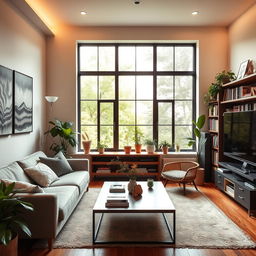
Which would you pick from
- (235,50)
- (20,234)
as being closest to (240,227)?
(20,234)

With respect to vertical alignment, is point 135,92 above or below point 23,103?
above

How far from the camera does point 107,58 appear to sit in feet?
20.4

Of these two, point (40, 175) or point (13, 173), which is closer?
point (13, 173)

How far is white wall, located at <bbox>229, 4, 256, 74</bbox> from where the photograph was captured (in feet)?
15.5

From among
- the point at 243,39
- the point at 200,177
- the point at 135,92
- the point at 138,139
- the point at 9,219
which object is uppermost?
the point at 243,39

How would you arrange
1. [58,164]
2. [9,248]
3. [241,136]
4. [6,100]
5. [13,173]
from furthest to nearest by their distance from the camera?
[58,164], [241,136], [6,100], [13,173], [9,248]

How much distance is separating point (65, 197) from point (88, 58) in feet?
13.1

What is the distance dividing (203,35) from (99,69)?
102 inches

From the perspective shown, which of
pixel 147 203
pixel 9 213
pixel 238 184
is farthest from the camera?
pixel 238 184

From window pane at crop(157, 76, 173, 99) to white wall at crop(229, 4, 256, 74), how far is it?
1439mm

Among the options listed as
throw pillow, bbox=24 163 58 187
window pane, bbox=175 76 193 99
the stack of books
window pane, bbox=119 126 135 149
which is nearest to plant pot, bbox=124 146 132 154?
window pane, bbox=119 126 135 149

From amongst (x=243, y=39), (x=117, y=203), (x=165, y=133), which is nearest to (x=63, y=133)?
(x=165, y=133)

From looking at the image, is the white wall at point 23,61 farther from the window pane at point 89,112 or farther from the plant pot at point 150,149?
the plant pot at point 150,149

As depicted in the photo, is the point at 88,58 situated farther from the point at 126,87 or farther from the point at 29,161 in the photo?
the point at 29,161
